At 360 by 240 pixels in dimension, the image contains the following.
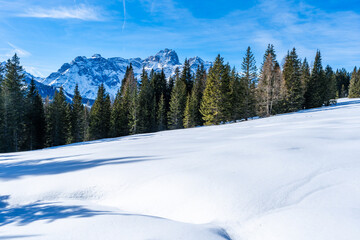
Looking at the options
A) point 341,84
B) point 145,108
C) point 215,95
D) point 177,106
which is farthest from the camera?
point 341,84

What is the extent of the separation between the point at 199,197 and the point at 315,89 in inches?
1803

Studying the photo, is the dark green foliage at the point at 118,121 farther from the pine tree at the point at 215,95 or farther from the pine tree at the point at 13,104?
the pine tree at the point at 215,95

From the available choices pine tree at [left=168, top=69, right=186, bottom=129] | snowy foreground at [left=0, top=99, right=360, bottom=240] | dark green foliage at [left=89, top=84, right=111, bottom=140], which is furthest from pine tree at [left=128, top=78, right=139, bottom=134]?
snowy foreground at [left=0, top=99, right=360, bottom=240]

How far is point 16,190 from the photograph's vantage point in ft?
13.6

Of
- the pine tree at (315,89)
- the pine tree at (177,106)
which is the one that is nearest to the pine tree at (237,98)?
the pine tree at (177,106)

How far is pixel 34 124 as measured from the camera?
3181 cm

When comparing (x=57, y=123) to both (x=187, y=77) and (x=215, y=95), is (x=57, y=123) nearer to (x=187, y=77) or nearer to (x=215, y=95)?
(x=215, y=95)

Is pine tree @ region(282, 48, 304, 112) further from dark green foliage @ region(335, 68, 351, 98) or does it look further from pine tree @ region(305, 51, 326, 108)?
dark green foliage @ region(335, 68, 351, 98)

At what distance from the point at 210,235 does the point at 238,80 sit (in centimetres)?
3528

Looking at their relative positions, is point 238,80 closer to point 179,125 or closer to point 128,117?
point 179,125

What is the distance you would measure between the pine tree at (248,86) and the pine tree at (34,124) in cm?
3627

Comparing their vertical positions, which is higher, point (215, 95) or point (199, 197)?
point (215, 95)

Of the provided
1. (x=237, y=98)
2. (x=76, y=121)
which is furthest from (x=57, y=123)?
(x=237, y=98)

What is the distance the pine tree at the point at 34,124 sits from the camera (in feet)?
99.3
